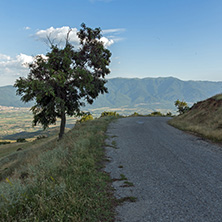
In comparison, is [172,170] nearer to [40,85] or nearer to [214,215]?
[214,215]

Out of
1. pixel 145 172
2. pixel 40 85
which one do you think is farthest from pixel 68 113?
pixel 145 172

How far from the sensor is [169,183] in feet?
18.3

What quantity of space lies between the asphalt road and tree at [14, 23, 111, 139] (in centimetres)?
877

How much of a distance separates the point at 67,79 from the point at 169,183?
44.3 ft

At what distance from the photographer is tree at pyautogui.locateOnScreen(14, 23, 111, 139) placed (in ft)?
51.4

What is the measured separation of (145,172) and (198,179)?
1742 millimetres

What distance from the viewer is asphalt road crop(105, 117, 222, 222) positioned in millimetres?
4012

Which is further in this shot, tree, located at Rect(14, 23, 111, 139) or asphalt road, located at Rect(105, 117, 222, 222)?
tree, located at Rect(14, 23, 111, 139)

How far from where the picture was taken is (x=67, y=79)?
16.6 metres

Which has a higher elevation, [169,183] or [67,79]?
[67,79]

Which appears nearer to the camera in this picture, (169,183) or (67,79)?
(169,183)

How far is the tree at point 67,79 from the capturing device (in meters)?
15.7

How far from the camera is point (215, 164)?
288 inches

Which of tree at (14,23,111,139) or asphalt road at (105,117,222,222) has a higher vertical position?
tree at (14,23,111,139)
